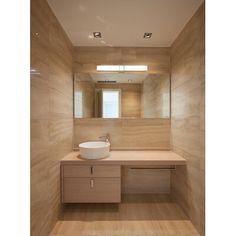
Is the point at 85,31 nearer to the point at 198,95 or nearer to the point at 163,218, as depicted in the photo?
the point at 198,95

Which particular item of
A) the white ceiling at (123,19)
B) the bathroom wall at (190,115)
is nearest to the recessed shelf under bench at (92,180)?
the bathroom wall at (190,115)

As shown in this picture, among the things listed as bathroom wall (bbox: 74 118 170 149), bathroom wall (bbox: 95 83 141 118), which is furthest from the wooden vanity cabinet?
bathroom wall (bbox: 95 83 141 118)

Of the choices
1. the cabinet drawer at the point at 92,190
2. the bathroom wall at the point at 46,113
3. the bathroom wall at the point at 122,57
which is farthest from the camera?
the bathroom wall at the point at 122,57

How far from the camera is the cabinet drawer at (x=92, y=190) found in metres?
2.09

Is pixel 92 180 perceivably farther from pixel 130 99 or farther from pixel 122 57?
pixel 122 57

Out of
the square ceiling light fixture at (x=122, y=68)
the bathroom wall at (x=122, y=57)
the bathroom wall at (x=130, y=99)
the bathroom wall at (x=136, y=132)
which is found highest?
the bathroom wall at (x=122, y=57)

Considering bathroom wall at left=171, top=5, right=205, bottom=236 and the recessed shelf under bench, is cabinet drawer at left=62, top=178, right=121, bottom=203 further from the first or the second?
bathroom wall at left=171, top=5, right=205, bottom=236

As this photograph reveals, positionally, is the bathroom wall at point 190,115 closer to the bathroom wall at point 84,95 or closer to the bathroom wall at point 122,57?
the bathroom wall at point 122,57

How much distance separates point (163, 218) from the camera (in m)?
2.10

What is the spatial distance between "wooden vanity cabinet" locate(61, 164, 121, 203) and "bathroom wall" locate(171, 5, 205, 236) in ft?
2.79

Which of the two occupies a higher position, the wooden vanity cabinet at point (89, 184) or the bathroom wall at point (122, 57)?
the bathroom wall at point (122, 57)

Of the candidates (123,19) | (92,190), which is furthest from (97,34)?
(92,190)
